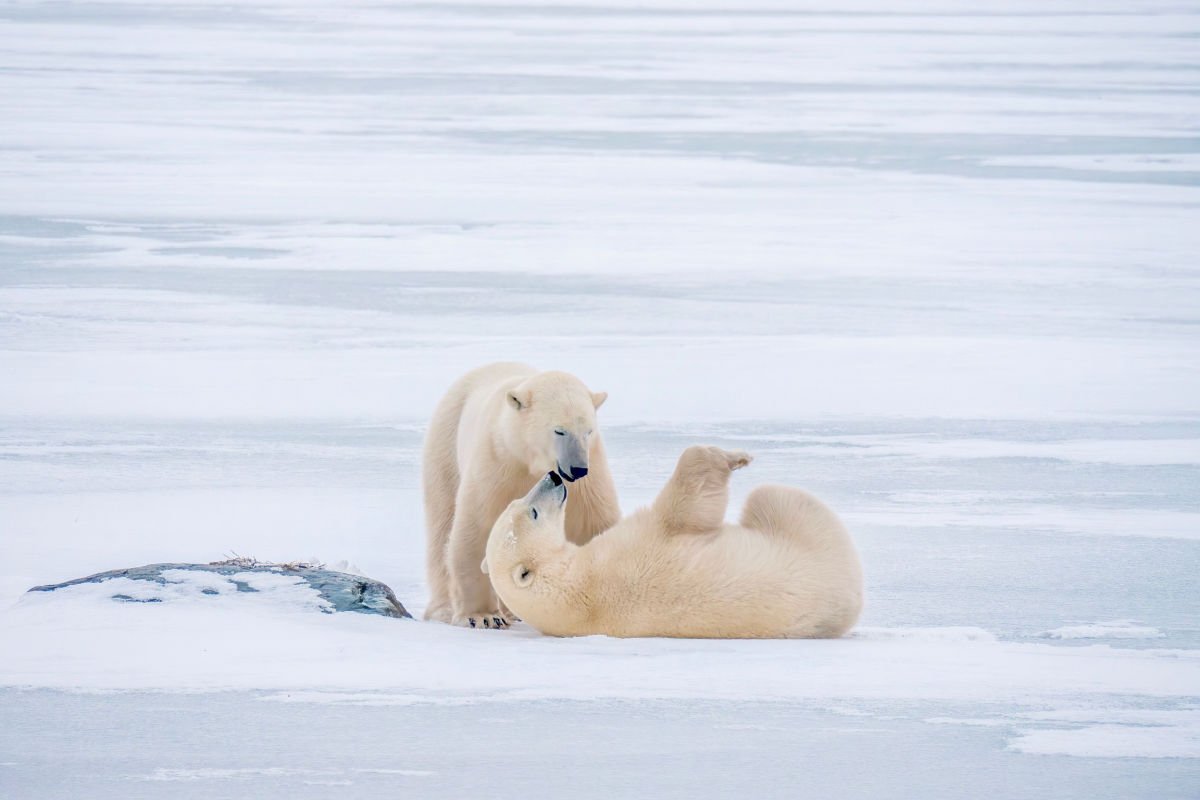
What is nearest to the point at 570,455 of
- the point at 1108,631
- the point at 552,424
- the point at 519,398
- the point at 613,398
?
the point at 552,424

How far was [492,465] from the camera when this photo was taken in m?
4.12

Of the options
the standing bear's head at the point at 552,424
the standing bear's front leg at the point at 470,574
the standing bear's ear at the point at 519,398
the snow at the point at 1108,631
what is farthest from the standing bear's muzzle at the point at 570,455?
the snow at the point at 1108,631

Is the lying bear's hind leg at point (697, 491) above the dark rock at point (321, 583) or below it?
above

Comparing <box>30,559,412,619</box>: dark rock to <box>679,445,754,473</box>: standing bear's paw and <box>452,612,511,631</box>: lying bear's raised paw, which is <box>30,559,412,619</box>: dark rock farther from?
<box>679,445,754,473</box>: standing bear's paw

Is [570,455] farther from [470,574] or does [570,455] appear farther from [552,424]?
[470,574]

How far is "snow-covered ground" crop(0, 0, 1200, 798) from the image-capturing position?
2961 millimetres

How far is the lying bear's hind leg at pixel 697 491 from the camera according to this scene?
12.1 feet

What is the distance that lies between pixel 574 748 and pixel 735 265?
743cm

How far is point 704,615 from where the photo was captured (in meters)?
3.66

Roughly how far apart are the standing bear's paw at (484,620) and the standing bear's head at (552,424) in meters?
0.41

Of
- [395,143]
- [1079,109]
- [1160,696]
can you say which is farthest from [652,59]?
[1160,696]

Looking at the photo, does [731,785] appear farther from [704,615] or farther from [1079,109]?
[1079,109]

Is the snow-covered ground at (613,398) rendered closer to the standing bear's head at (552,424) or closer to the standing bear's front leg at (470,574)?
the standing bear's front leg at (470,574)

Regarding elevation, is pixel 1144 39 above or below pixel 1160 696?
above
